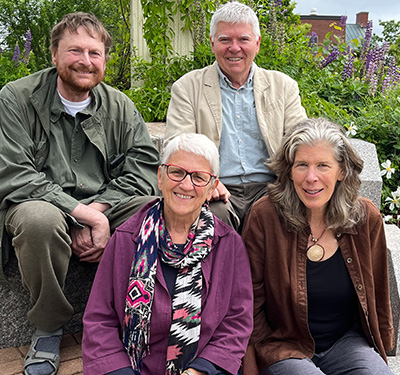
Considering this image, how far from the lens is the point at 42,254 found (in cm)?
248

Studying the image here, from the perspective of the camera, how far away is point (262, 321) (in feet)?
7.84

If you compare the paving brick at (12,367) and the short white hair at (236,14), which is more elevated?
the short white hair at (236,14)

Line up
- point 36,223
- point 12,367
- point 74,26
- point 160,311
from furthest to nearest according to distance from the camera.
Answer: point 74,26 → point 12,367 → point 36,223 → point 160,311

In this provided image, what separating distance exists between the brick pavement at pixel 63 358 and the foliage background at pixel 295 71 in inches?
100

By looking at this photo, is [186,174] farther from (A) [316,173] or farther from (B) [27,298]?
(B) [27,298]

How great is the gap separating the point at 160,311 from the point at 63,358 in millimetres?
967

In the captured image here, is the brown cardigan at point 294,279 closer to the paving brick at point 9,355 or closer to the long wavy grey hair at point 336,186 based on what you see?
the long wavy grey hair at point 336,186

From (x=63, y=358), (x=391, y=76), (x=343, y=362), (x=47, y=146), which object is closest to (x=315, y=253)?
(x=343, y=362)

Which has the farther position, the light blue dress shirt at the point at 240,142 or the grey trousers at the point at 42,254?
the light blue dress shirt at the point at 240,142

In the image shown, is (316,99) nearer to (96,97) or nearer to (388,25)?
(96,97)

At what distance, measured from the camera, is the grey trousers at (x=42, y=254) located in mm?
2475

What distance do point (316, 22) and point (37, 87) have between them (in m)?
37.4

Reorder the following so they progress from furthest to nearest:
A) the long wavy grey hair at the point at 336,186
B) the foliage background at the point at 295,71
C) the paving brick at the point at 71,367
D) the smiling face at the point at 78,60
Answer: the foliage background at the point at 295,71
the smiling face at the point at 78,60
the paving brick at the point at 71,367
the long wavy grey hair at the point at 336,186

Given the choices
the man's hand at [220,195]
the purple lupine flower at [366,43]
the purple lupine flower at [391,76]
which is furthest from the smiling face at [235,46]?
the purple lupine flower at [366,43]
